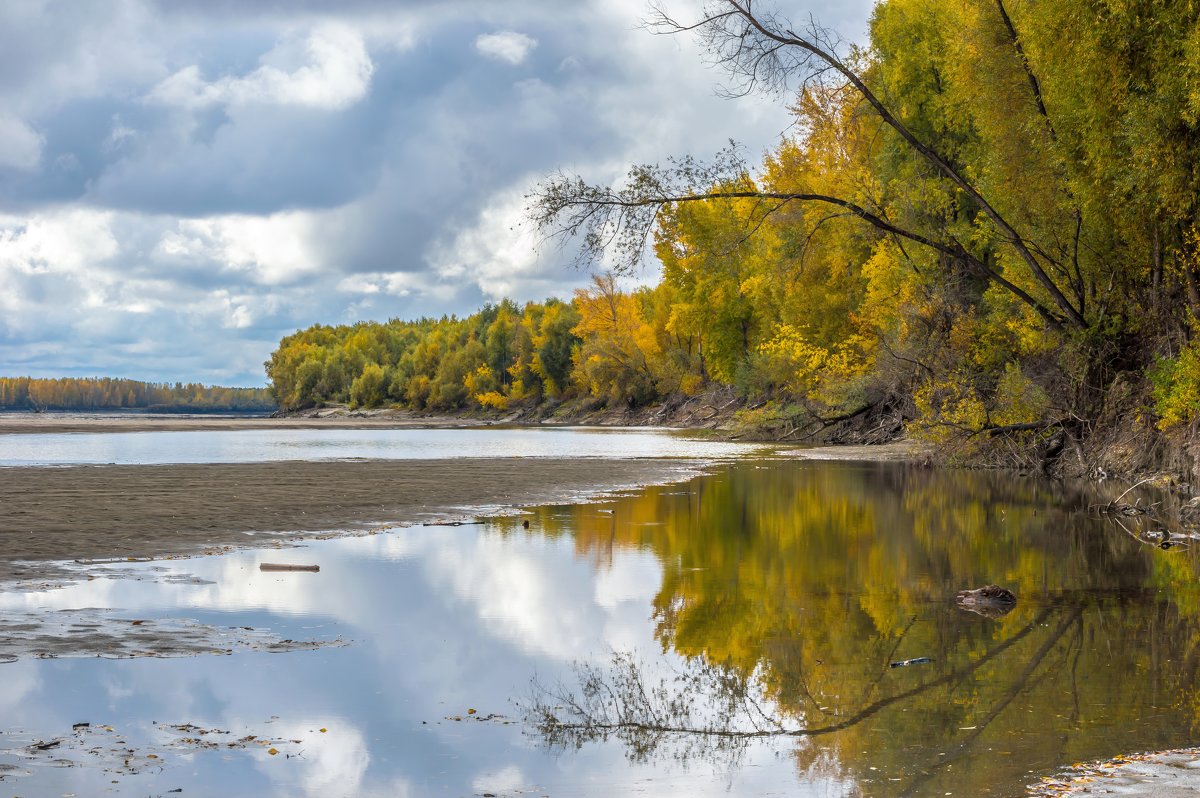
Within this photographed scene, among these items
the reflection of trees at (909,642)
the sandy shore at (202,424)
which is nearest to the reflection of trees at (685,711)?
the reflection of trees at (909,642)

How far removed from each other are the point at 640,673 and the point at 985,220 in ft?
79.3

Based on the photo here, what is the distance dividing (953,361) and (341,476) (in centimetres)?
1787

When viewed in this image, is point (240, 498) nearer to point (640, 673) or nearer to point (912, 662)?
point (640, 673)

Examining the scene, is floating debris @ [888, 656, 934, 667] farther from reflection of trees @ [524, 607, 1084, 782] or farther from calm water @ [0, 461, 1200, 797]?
reflection of trees @ [524, 607, 1084, 782]

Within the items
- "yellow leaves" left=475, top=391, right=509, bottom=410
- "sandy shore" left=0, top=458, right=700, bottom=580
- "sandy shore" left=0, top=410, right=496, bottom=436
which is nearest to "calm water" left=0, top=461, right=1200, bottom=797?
"sandy shore" left=0, top=458, right=700, bottom=580

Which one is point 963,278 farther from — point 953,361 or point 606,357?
point 606,357

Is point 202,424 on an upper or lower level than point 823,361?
lower

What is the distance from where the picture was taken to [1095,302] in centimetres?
2467

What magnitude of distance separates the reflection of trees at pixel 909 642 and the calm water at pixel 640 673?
0.12 ft

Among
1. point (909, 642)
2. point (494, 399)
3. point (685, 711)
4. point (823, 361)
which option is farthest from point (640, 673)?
point (494, 399)

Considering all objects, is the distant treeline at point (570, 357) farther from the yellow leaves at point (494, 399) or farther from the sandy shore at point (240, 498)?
the sandy shore at point (240, 498)

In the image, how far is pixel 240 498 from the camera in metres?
22.0

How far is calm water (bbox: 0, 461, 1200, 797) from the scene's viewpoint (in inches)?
249

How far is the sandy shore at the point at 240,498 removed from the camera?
15.6 m
